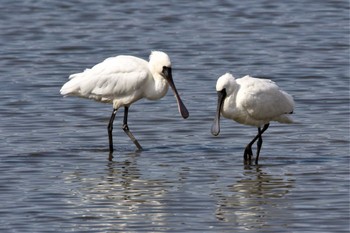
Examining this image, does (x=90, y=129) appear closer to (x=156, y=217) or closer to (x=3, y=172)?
(x=3, y=172)

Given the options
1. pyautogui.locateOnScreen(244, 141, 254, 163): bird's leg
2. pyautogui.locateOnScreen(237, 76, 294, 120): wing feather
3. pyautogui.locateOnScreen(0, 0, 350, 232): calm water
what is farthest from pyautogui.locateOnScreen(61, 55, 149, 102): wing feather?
pyautogui.locateOnScreen(244, 141, 254, 163): bird's leg

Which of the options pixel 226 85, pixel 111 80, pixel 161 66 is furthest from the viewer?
pixel 111 80

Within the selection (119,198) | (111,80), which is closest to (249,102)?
(111,80)

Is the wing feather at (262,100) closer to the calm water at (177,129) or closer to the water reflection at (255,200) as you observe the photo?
the calm water at (177,129)

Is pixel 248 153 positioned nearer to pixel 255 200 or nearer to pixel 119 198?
pixel 255 200

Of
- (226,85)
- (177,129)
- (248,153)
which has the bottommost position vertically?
(177,129)

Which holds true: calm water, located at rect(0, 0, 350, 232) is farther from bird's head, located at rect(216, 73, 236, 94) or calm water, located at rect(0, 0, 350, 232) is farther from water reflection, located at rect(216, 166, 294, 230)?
bird's head, located at rect(216, 73, 236, 94)

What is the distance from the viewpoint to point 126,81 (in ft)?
41.8

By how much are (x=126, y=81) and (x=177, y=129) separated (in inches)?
47.6

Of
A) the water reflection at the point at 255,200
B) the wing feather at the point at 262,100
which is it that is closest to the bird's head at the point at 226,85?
the wing feather at the point at 262,100

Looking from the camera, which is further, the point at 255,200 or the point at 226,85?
the point at 226,85

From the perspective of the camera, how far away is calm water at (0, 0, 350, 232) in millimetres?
9688

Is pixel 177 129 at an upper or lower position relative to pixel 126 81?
lower

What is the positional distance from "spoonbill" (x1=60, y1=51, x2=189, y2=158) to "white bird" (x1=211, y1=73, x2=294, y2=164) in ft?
2.99
